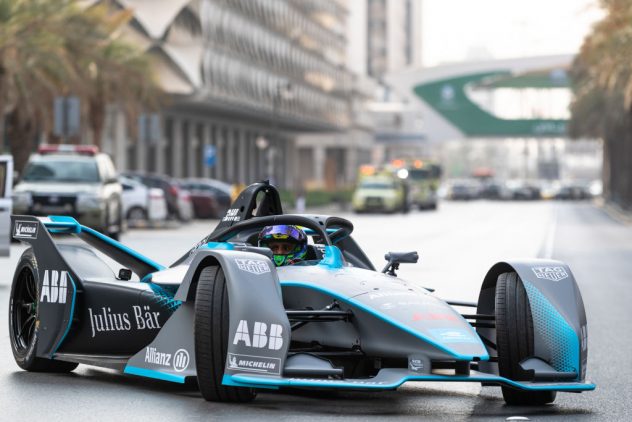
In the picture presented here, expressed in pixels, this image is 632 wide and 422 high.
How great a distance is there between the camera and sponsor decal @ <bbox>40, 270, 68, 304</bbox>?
10.1 metres

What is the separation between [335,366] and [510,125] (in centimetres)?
13260

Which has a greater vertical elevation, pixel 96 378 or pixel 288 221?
pixel 288 221

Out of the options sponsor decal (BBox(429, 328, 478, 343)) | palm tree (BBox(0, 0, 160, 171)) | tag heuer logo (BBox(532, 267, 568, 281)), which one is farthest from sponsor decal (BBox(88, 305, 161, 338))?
palm tree (BBox(0, 0, 160, 171))

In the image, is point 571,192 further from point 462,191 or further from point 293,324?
point 293,324

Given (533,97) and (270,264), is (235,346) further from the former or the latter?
(533,97)

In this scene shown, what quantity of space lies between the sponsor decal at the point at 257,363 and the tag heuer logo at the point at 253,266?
0.56m

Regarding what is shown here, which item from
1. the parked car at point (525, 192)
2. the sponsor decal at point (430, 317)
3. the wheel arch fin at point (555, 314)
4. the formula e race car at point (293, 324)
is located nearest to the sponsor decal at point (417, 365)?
the formula e race car at point (293, 324)

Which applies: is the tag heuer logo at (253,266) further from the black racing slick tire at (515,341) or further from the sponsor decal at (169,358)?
the black racing slick tire at (515,341)

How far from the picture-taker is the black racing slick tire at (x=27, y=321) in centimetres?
1020

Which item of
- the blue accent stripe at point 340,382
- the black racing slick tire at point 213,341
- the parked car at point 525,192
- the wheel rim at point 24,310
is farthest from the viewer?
the parked car at point 525,192

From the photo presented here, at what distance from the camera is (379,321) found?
28.1ft

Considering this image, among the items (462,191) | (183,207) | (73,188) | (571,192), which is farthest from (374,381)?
(571,192)

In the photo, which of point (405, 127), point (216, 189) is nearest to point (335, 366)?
point (216, 189)

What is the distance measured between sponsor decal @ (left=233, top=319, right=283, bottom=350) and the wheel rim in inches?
95.8
